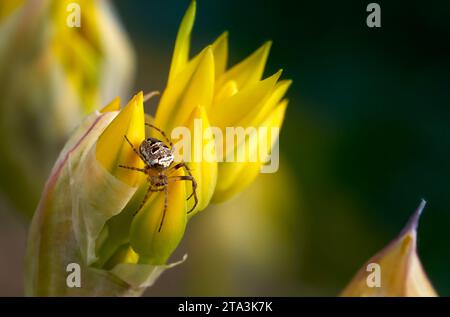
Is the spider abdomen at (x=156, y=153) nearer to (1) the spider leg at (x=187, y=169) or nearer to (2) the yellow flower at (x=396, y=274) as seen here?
(1) the spider leg at (x=187, y=169)

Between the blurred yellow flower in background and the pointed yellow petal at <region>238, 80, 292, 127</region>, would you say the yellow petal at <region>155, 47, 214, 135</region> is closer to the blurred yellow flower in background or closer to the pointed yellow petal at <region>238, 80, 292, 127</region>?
the pointed yellow petal at <region>238, 80, 292, 127</region>

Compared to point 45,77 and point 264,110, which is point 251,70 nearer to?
point 264,110

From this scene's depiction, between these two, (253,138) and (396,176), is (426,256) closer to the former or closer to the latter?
(396,176)

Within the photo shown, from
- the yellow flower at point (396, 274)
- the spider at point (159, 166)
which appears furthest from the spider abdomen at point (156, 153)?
the yellow flower at point (396, 274)

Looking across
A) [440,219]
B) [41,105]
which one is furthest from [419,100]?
[41,105]

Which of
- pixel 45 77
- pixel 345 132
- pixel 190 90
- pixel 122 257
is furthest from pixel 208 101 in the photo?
pixel 345 132

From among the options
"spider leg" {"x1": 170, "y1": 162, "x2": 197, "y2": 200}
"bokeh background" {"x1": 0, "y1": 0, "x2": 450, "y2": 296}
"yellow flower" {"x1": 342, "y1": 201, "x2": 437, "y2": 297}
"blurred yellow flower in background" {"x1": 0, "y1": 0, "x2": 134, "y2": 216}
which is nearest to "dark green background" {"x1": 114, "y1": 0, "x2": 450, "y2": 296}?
"bokeh background" {"x1": 0, "y1": 0, "x2": 450, "y2": 296}
